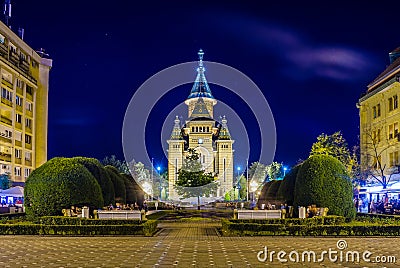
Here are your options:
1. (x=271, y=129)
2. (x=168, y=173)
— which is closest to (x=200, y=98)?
(x=168, y=173)

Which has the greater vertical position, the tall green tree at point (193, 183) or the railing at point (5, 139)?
the railing at point (5, 139)

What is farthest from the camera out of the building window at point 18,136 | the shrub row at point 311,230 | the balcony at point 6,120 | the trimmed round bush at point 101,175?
the building window at point 18,136

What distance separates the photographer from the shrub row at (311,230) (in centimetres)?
2555

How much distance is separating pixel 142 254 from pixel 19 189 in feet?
106

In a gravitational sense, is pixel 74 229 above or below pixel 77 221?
below

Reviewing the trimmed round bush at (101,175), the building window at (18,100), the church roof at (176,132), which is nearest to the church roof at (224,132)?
the church roof at (176,132)

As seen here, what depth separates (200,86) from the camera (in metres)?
157

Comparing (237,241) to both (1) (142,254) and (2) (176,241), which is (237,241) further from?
(1) (142,254)

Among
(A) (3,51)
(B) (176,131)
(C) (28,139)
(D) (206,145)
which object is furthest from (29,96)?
(D) (206,145)

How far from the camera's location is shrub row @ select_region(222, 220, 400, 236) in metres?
25.5

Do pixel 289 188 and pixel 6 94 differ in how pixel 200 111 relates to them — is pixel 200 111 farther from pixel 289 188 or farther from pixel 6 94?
pixel 289 188

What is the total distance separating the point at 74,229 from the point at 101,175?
977cm

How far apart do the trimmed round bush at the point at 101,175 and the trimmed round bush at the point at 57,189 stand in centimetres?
349

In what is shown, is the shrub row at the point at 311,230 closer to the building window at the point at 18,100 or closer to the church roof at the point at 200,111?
the building window at the point at 18,100
